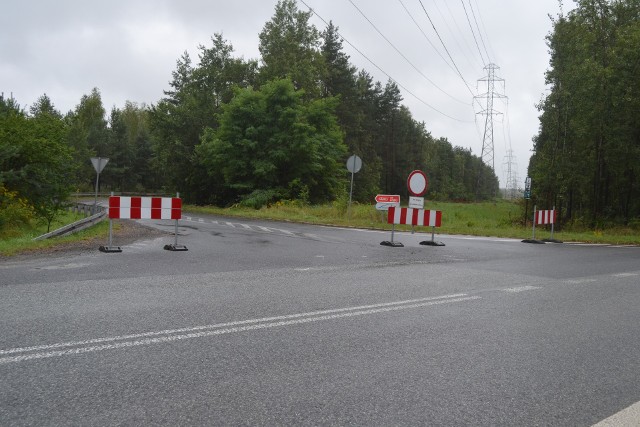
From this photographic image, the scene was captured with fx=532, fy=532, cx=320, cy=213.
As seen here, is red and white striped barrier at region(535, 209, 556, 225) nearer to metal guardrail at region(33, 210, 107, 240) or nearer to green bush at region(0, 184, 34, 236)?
metal guardrail at region(33, 210, 107, 240)

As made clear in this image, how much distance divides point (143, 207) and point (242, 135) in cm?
2690

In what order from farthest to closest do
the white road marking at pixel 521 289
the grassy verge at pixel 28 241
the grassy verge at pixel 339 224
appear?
the grassy verge at pixel 339 224 → the grassy verge at pixel 28 241 → the white road marking at pixel 521 289

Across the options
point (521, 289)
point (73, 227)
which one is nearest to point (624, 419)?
point (521, 289)

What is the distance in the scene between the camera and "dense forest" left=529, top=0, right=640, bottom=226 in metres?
29.5

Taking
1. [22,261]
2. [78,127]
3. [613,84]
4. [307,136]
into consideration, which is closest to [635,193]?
[613,84]

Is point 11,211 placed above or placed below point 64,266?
above

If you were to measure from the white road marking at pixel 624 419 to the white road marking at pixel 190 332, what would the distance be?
9.58ft

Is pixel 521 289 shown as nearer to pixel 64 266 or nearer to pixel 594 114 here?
pixel 64 266

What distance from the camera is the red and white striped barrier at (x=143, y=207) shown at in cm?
1206

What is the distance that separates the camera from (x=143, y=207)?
40.6 ft

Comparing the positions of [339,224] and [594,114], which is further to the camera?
[594,114]

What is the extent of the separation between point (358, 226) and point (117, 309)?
18.4 meters

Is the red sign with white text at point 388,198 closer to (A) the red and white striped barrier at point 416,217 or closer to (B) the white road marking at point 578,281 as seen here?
(A) the red and white striped barrier at point 416,217

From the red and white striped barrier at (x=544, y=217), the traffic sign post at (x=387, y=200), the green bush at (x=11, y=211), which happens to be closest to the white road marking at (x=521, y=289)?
the red and white striped barrier at (x=544, y=217)
